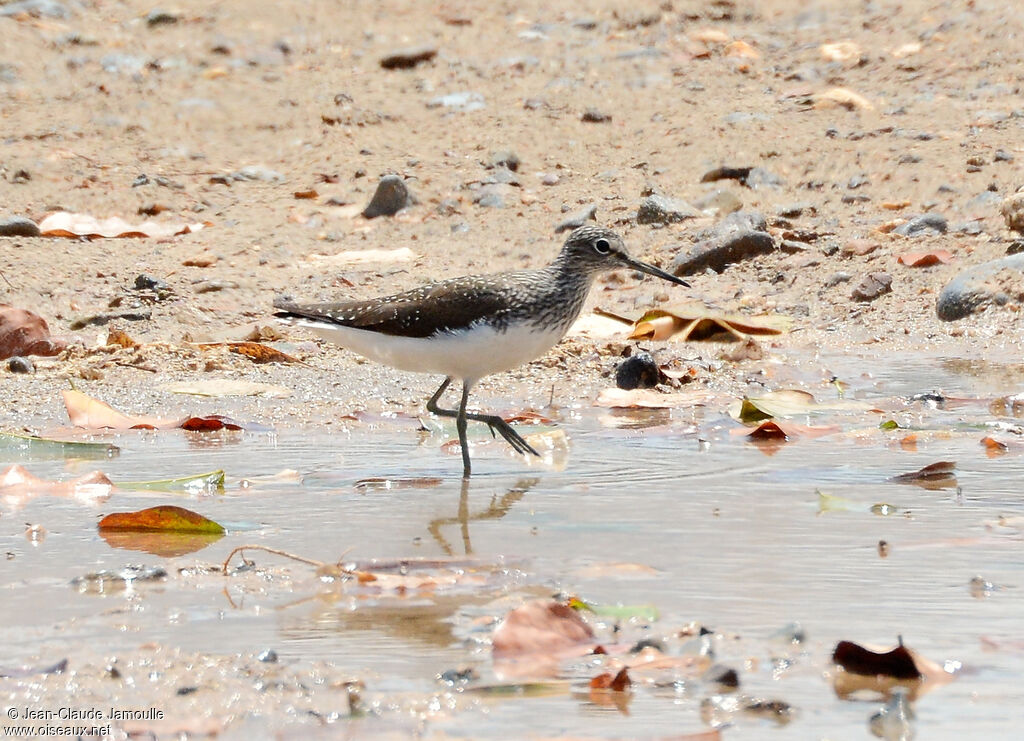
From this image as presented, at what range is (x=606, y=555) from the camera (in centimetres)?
463

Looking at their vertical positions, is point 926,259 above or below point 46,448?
above

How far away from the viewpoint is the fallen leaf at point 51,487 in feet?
17.7

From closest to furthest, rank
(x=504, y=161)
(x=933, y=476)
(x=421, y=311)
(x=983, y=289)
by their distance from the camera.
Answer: (x=933, y=476)
(x=421, y=311)
(x=983, y=289)
(x=504, y=161)

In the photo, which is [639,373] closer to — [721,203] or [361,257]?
[361,257]

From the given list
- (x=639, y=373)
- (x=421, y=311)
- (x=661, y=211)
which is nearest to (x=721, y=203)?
(x=661, y=211)

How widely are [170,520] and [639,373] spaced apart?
325 cm

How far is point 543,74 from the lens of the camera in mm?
13094

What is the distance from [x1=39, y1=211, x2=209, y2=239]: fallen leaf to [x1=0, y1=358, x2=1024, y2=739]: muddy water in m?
4.51

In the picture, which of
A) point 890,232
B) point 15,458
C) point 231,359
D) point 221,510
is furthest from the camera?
point 890,232

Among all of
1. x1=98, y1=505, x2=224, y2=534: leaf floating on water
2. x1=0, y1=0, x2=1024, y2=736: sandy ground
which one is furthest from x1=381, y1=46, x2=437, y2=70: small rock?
x1=98, y1=505, x2=224, y2=534: leaf floating on water

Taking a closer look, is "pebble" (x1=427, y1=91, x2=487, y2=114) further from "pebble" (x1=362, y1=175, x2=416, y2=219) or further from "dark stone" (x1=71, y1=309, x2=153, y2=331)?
"dark stone" (x1=71, y1=309, x2=153, y2=331)

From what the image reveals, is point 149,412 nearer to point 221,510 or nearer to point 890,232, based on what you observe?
point 221,510

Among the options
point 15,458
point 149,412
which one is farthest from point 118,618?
point 149,412

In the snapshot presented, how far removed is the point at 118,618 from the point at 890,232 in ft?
24.5
